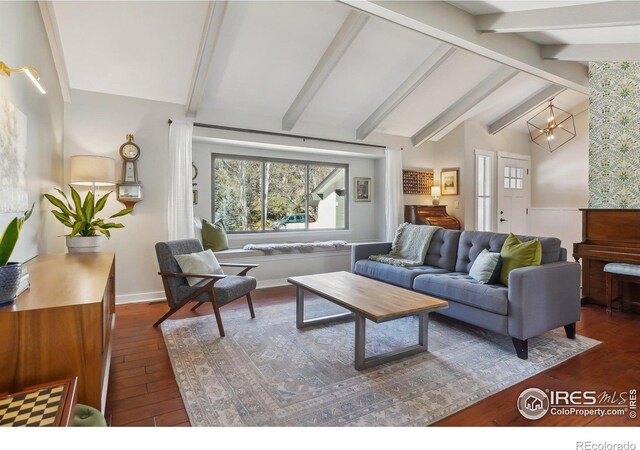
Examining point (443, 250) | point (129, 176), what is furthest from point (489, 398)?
point (129, 176)

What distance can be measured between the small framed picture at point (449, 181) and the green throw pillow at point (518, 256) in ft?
10.3

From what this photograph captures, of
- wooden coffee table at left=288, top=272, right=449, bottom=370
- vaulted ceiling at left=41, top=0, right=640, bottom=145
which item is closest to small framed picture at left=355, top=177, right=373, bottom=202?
vaulted ceiling at left=41, top=0, right=640, bottom=145

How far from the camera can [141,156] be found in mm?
3875

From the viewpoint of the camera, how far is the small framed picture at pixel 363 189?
591 centimetres

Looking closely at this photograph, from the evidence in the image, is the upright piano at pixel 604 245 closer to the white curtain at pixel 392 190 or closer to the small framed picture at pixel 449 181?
the small framed picture at pixel 449 181

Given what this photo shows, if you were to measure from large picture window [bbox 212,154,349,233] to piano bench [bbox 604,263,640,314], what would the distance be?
3.55 meters

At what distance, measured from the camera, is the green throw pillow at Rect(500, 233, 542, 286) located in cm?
266

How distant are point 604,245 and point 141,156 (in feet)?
17.1

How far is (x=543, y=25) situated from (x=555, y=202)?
441cm

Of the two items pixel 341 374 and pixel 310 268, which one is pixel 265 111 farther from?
pixel 341 374

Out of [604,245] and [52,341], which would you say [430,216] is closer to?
[604,245]

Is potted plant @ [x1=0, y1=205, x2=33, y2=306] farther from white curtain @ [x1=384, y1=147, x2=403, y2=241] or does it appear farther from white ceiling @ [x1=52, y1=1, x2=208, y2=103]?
white curtain @ [x1=384, y1=147, x2=403, y2=241]

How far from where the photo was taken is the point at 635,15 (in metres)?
2.60
